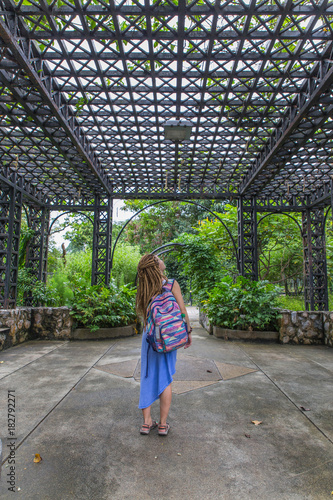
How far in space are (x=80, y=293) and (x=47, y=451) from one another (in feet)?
17.9

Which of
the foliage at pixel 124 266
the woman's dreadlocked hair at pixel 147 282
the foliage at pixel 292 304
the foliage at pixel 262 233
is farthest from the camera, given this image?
the foliage at pixel 124 266

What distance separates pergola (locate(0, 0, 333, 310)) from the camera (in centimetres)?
429

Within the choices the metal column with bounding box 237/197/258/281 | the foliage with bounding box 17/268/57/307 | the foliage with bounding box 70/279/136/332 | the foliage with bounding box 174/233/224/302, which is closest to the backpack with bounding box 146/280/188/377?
the foliage with bounding box 70/279/136/332

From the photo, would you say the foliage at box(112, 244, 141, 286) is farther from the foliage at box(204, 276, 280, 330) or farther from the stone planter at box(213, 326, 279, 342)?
the stone planter at box(213, 326, 279, 342)

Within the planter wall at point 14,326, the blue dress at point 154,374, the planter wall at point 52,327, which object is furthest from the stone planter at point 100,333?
the blue dress at point 154,374

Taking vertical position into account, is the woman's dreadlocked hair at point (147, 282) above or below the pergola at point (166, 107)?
below

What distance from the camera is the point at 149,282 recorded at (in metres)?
2.78

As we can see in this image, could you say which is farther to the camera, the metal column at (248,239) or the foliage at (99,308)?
the metal column at (248,239)

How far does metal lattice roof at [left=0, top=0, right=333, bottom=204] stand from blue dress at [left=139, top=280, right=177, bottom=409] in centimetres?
427

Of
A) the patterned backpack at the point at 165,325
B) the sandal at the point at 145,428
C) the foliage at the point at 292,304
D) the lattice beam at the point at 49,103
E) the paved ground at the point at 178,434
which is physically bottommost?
the paved ground at the point at 178,434

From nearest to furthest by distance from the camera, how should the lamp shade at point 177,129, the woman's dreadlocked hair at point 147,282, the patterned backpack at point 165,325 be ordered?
the patterned backpack at point 165,325, the woman's dreadlocked hair at point 147,282, the lamp shade at point 177,129

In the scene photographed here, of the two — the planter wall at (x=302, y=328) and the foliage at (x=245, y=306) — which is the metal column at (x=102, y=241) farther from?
the planter wall at (x=302, y=328)

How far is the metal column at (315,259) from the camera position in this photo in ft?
36.8

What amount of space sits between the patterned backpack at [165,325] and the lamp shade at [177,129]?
199 inches
